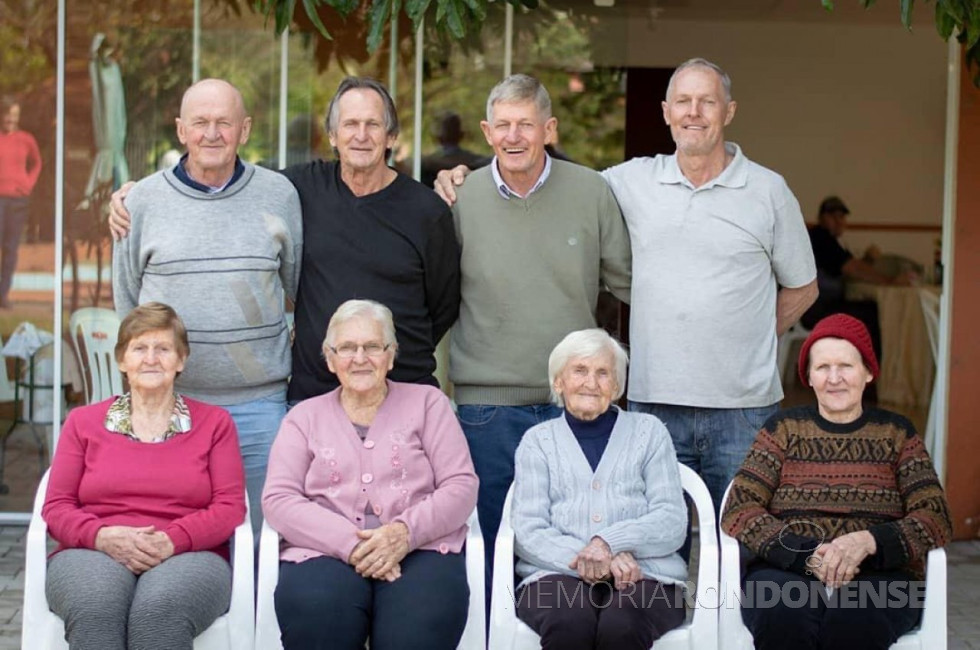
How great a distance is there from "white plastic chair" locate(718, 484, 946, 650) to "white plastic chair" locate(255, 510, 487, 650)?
659 mm

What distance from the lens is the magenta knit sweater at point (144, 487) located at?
12.0 ft

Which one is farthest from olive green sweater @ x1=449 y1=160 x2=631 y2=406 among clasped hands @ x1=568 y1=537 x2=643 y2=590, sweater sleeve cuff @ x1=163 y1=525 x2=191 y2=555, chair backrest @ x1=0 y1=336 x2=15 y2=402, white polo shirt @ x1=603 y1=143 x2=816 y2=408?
chair backrest @ x1=0 y1=336 x2=15 y2=402

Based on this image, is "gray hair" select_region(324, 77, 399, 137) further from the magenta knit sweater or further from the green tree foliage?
the green tree foliage

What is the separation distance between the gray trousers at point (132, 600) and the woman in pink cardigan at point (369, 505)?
0.20 metres

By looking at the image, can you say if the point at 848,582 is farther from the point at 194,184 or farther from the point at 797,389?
the point at 797,389

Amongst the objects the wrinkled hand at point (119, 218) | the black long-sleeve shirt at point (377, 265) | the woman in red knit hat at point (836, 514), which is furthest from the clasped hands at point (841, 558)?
the wrinkled hand at point (119, 218)

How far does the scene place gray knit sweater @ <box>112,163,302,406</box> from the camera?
3893 millimetres

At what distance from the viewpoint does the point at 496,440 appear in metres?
4.07

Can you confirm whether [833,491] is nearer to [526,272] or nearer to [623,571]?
[623,571]

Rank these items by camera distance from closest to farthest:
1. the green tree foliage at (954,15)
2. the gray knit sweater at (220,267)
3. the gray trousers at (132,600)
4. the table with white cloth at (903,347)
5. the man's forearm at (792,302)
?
the gray trousers at (132,600), the gray knit sweater at (220,267), the man's forearm at (792,302), the green tree foliage at (954,15), the table with white cloth at (903,347)

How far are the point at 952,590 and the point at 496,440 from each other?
A: 2.34 meters

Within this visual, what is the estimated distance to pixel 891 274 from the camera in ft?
29.6

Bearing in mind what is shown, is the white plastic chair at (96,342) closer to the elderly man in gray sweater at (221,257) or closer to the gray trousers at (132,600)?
the elderly man in gray sweater at (221,257)

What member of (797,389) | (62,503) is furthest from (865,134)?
(62,503)
